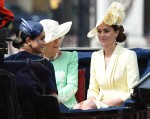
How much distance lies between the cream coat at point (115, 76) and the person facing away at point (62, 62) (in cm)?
20

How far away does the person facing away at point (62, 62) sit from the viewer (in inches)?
241

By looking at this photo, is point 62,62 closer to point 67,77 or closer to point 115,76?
point 67,77

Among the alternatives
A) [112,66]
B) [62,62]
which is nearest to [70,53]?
[62,62]

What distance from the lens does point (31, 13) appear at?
100 ft

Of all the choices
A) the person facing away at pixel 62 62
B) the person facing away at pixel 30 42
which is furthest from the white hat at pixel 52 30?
the person facing away at pixel 30 42

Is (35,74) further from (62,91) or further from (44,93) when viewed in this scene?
(62,91)

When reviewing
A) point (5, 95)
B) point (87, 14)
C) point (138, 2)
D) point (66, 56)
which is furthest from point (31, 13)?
point (5, 95)

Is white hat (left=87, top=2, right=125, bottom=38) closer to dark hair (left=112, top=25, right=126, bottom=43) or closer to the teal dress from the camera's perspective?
dark hair (left=112, top=25, right=126, bottom=43)

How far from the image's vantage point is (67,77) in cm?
621

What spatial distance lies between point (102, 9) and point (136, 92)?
14.3m

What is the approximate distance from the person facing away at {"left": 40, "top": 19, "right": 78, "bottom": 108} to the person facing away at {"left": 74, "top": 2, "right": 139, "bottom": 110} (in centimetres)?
18

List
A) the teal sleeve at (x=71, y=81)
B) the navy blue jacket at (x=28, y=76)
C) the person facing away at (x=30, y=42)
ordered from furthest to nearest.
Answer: the teal sleeve at (x=71, y=81)
the person facing away at (x=30, y=42)
the navy blue jacket at (x=28, y=76)

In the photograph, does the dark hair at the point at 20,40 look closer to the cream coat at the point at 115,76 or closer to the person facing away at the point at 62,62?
the person facing away at the point at 62,62

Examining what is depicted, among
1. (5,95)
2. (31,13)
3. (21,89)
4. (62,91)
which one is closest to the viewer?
(5,95)
